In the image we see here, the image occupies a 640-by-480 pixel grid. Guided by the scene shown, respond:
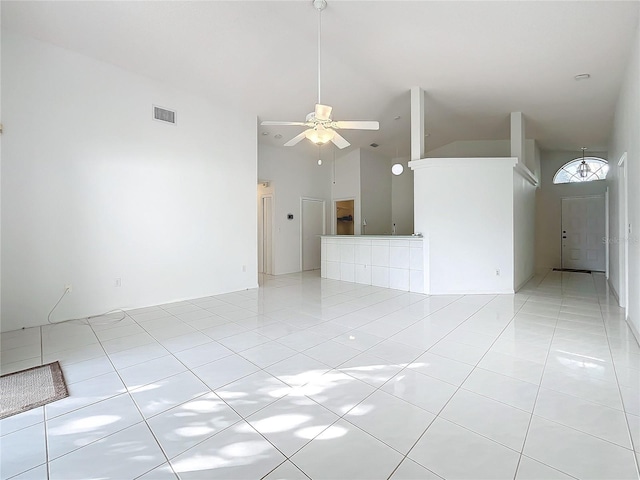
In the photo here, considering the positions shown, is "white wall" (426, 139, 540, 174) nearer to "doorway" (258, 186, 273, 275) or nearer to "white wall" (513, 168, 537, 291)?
"white wall" (513, 168, 537, 291)

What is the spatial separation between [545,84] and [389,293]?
3934 mm

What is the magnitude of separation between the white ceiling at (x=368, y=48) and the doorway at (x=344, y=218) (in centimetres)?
385

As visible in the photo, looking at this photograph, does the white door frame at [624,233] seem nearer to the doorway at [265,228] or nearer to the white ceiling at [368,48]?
the white ceiling at [368,48]

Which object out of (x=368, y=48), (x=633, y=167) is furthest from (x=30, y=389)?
(x=633, y=167)

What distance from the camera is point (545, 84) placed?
14.1ft

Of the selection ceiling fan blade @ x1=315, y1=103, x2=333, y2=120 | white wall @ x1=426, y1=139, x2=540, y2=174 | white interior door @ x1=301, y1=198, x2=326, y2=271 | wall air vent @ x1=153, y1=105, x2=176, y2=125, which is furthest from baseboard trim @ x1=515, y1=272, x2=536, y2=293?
wall air vent @ x1=153, y1=105, x2=176, y2=125

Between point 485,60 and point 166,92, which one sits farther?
point 166,92

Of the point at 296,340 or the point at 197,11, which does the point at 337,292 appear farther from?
the point at 197,11

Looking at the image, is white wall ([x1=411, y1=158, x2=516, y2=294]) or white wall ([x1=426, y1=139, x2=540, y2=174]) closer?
white wall ([x1=411, y1=158, x2=516, y2=294])

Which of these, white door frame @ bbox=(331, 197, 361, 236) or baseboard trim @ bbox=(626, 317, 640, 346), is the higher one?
white door frame @ bbox=(331, 197, 361, 236)

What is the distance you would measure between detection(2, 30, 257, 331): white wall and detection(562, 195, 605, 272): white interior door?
28.1ft

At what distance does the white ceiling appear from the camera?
3076 mm

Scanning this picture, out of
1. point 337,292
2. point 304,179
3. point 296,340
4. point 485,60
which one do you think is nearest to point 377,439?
point 296,340

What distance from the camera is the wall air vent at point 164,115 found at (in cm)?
421
